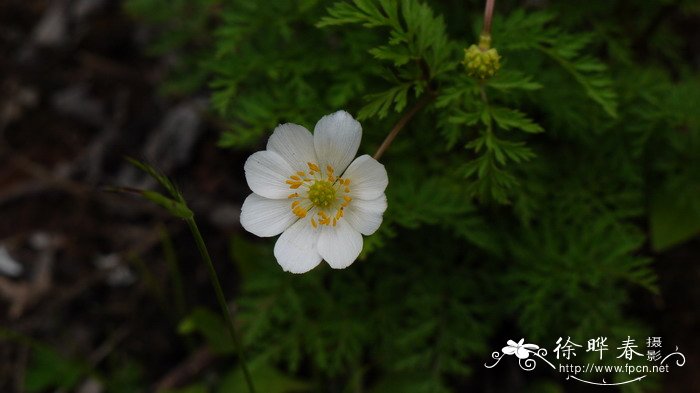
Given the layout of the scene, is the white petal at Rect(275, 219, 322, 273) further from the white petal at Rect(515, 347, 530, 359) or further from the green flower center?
the white petal at Rect(515, 347, 530, 359)

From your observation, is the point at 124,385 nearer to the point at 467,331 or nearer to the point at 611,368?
the point at 467,331

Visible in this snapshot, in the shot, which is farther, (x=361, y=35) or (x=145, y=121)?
(x=145, y=121)

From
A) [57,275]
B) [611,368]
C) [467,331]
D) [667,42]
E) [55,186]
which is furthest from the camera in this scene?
[55,186]

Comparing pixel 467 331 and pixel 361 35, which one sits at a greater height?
pixel 361 35

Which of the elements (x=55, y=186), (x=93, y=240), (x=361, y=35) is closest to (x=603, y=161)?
(x=361, y=35)

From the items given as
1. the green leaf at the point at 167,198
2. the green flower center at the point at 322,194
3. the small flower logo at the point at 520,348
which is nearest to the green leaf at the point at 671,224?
the small flower logo at the point at 520,348

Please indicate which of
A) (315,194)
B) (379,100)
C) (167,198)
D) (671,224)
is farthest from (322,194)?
(671,224)

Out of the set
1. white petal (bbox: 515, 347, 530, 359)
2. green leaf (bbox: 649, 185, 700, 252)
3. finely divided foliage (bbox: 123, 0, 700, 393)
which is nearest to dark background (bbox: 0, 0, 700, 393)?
white petal (bbox: 515, 347, 530, 359)

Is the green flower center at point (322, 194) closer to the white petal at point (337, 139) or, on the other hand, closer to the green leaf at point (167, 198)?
the white petal at point (337, 139)
